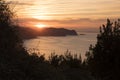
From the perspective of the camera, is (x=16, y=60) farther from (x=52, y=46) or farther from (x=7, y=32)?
(x=52, y=46)

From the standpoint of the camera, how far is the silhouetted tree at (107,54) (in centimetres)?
2645

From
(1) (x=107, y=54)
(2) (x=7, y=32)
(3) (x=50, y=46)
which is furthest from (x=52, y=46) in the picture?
(2) (x=7, y=32)

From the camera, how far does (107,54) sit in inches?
1086

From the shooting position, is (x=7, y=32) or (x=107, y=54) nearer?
(x=7, y=32)

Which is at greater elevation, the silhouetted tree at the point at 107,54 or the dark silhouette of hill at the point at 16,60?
the silhouetted tree at the point at 107,54

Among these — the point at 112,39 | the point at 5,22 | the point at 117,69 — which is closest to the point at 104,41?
the point at 112,39

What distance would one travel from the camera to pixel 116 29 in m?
29.8

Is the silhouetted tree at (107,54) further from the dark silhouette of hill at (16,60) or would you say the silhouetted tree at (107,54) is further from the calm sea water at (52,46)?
the dark silhouette of hill at (16,60)

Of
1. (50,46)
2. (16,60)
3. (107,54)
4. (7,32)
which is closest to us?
(16,60)

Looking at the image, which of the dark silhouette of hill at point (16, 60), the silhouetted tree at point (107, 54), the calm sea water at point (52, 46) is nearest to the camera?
the dark silhouette of hill at point (16, 60)

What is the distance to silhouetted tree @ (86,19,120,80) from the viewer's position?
2645 cm

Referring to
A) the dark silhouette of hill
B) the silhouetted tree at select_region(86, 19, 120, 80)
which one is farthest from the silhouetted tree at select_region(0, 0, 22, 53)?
the silhouetted tree at select_region(86, 19, 120, 80)

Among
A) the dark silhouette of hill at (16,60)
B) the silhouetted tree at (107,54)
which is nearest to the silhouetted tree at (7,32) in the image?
the dark silhouette of hill at (16,60)

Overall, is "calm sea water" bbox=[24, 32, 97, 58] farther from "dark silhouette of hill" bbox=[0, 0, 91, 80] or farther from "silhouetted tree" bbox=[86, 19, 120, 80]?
"silhouetted tree" bbox=[86, 19, 120, 80]
